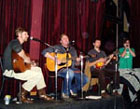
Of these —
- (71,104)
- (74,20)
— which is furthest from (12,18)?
(71,104)

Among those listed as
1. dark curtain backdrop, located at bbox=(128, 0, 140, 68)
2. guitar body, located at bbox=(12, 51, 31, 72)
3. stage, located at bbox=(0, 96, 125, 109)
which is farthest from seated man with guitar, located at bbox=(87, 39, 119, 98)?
dark curtain backdrop, located at bbox=(128, 0, 140, 68)

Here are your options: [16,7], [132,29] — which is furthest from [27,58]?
[132,29]

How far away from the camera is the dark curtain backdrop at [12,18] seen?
4234 mm

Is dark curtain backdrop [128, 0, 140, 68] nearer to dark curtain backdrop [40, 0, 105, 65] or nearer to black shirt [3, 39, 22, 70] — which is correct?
dark curtain backdrop [40, 0, 105, 65]

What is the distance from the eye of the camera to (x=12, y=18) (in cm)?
436

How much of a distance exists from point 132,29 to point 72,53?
3284 mm

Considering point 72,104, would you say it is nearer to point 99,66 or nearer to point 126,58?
point 99,66

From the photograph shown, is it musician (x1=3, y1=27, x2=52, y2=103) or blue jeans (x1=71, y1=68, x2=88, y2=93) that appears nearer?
musician (x1=3, y1=27, x2=52, y2=103)

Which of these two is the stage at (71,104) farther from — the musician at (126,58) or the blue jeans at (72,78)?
the musician at (126,58)

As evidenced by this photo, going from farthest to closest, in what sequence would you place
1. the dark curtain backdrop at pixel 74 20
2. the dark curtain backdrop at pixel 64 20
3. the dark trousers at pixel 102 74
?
the dark curtain backdrop at pixel 74 20 → the dark curtain backdrop at pixel 64 20 → the dark trousers at pixel 102 74

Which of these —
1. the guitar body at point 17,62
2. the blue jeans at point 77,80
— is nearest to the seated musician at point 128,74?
the blue jeans at point 77,80

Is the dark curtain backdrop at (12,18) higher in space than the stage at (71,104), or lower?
higher

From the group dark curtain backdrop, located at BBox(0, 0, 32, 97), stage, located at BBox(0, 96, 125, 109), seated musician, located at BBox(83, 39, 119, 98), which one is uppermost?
dark curtain backdrop, located at BBox(0, 0, 32, 97)

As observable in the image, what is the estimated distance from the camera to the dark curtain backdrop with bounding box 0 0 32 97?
13.9 feet
